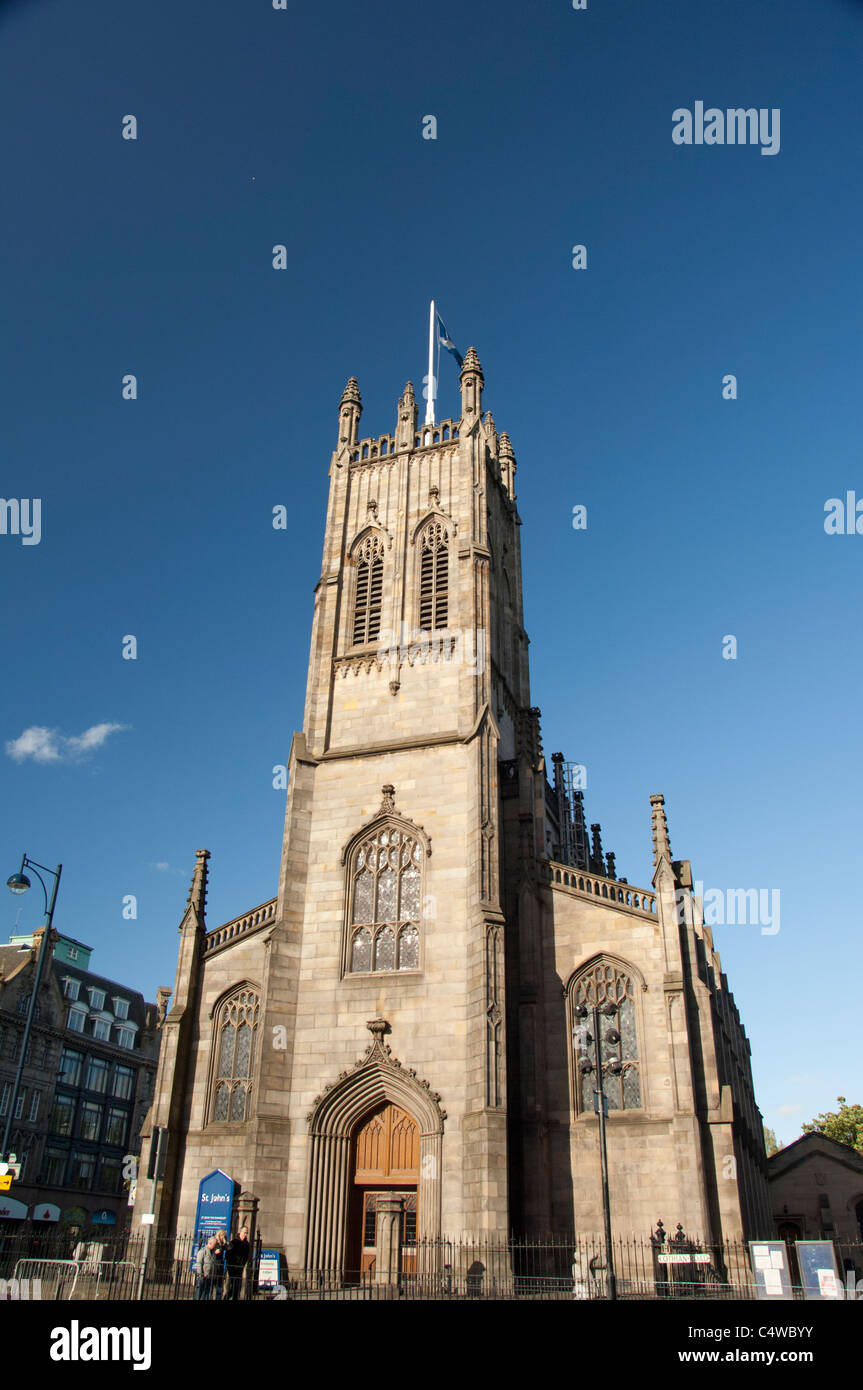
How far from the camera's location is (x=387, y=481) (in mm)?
35906

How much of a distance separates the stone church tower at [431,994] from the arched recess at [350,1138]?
6 centimetres

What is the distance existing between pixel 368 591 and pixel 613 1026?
17.0 meters

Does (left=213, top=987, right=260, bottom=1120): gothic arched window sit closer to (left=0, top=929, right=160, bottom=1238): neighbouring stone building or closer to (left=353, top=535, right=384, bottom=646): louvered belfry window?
(left=353, top=535, right=384, bottom=646): louvered belfry window

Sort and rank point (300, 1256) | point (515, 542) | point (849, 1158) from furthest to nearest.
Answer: point (849, 1158) < point (515, 542) < point (300, 1256)

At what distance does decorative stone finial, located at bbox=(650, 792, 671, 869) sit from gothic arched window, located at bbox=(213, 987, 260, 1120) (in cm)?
1254

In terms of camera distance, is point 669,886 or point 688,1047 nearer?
point 688,1047

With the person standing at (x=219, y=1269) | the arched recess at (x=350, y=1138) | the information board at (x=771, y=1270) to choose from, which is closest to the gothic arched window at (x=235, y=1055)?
the arched recess at (x=350, y=1138)

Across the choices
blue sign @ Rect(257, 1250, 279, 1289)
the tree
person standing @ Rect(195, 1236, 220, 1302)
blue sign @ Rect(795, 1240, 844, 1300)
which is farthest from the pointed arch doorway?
the tree

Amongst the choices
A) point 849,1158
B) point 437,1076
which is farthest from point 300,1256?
point 849,1158

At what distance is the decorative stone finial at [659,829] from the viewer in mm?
27422
